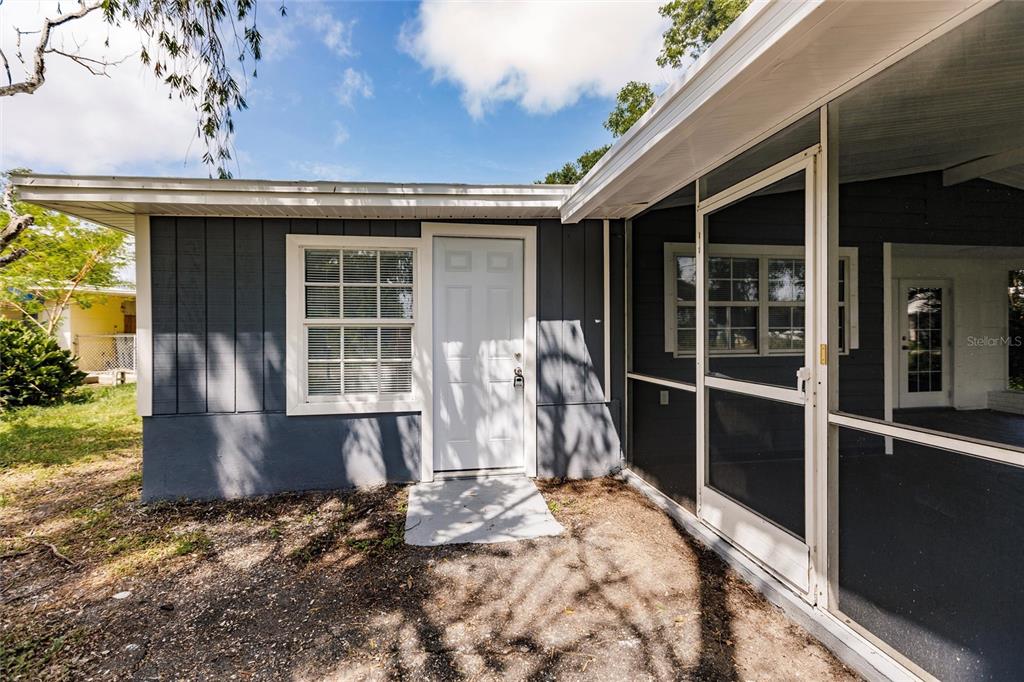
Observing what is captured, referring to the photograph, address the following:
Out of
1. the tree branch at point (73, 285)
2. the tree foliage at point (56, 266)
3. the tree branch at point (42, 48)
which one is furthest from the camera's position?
the tree branch at point (73, 285)

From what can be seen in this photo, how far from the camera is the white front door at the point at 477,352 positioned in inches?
144

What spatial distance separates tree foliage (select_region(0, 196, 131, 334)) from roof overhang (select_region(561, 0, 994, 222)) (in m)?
8.94

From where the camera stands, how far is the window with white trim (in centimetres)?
355

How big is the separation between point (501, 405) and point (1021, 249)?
307 centimetres

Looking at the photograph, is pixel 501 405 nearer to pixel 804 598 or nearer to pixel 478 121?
pixel 804 598

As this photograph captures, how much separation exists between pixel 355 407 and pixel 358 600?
1670 millimetres

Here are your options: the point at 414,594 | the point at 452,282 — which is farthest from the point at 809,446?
the point at 452,282

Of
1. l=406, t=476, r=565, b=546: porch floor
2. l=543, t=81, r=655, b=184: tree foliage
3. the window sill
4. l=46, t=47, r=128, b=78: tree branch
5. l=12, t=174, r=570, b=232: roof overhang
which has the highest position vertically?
l=543, t=81, r=655, b=184: tree foliage

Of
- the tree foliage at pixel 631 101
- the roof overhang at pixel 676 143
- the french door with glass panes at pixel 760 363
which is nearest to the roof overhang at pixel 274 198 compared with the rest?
the roof overhang at pixel 676 143

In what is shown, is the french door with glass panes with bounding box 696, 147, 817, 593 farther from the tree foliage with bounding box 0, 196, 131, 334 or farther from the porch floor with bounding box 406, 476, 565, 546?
the tree foliage with bounding box 0, 196, 131, 334

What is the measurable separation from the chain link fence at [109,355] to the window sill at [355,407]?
9.24m

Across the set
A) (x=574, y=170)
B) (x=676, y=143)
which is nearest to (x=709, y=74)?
(x=676, y=143)

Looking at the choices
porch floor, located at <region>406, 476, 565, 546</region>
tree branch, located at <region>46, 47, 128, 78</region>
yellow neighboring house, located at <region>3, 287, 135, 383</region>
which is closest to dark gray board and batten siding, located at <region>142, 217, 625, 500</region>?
porch floor, located at <region>406, 476, 565, 546</region>

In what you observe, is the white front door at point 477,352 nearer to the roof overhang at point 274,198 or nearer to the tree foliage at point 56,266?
the roof overhang at point 274,198
